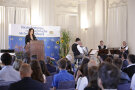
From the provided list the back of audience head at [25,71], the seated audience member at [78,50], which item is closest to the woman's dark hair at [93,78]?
the back of audience head at [25,71]

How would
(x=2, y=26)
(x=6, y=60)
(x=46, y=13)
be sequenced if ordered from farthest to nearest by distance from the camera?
1. (x=46, y=13)
2. (x=2, y=26)
3. (x=6, y=60)

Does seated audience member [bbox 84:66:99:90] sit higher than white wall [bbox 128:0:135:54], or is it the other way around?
white wall [bbox 128:0:135:54]

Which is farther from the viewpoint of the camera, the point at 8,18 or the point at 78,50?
the point at 8,18

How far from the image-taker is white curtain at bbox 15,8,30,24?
40.1ft

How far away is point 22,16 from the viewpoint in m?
12.3

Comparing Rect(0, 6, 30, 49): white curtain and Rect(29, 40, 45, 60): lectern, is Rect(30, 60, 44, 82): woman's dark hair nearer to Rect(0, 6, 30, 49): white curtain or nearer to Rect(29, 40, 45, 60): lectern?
Rect(29, 40, 45, 60): lectern

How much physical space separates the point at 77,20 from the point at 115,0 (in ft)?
8.30

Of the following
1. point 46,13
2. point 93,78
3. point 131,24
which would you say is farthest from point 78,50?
point 93,78

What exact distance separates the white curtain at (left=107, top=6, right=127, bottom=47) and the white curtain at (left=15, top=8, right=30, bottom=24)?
13.4 ft

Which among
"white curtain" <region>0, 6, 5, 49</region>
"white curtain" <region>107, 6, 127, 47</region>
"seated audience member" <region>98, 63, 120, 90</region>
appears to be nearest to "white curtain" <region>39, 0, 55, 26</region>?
"white curtain" <region>0, 6, 5, 49</region>

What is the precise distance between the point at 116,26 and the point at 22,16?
4.65 metres

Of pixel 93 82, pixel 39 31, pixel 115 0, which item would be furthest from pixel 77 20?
pixel 93 82

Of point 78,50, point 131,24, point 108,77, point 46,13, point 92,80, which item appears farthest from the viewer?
point 46,13

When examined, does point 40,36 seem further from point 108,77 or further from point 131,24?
point 108,77
